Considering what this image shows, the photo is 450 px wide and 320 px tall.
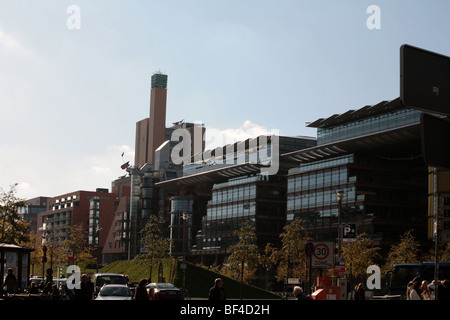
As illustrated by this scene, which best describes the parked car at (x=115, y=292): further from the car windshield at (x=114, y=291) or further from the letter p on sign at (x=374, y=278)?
the letter p on sign at (x=374, y=278)

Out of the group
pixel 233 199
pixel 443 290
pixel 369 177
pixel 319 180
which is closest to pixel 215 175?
pixel 233 199

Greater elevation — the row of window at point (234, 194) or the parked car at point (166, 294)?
the row of window at point (234, 194)

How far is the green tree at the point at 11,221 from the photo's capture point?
63.2 metres

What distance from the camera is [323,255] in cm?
2695

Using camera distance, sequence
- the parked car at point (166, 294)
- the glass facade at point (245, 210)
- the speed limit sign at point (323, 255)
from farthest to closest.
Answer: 1. the glass facade at point (245, 210)
2. the parked car at point (166, 294)
3. the speed limit sign at point (323, 255)

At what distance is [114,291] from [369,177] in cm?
7550

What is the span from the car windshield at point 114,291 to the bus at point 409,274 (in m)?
21.1

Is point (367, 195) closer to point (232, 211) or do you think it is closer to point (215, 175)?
point (232, 211)

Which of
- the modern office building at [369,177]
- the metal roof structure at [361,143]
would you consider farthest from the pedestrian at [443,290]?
the modern office building at [369,177]

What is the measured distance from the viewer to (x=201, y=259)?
138m

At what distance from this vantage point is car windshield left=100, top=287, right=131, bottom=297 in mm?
32156

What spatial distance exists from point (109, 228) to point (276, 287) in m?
86.5

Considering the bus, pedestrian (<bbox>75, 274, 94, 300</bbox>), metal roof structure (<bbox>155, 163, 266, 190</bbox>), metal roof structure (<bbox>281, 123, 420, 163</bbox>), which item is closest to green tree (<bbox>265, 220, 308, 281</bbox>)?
metal roof structure (<bbox>281, 123, 420, 163</bbox>)
